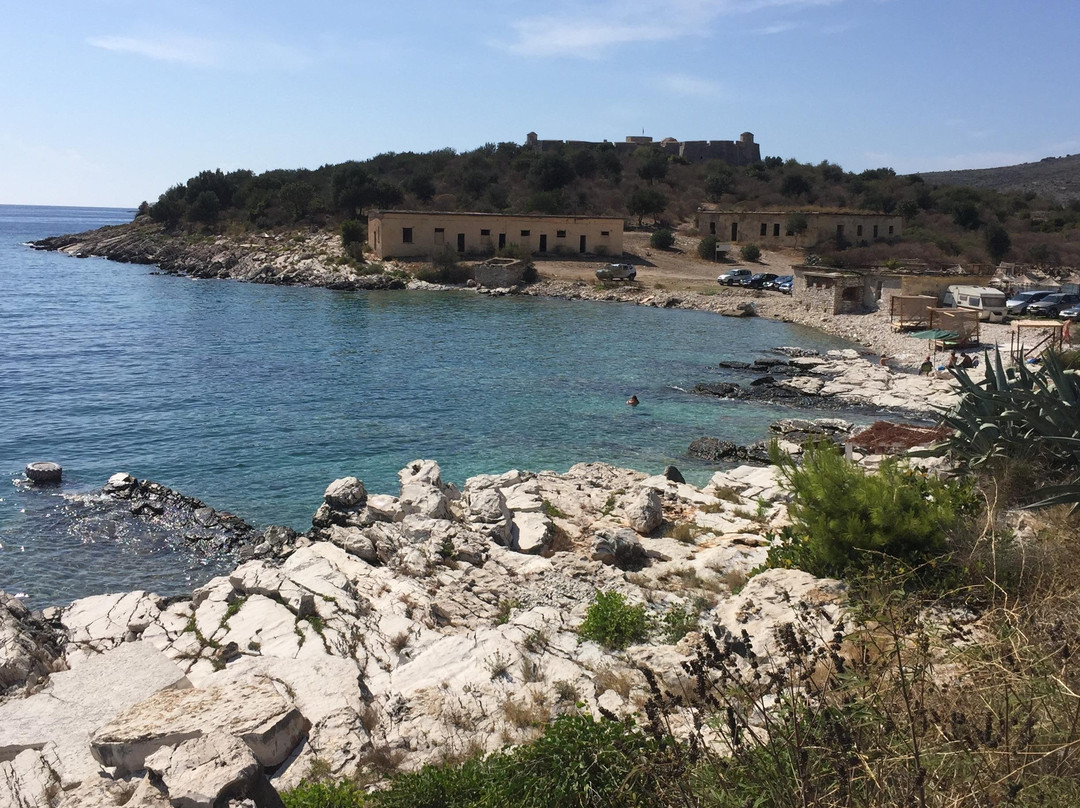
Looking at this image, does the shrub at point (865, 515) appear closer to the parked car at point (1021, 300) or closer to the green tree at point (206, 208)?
the parked car at point (1021, 300)

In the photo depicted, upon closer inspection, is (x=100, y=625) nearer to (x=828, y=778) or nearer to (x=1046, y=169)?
(x=828, y=778)

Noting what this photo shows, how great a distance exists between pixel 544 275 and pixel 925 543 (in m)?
47.1

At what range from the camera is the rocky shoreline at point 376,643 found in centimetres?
562

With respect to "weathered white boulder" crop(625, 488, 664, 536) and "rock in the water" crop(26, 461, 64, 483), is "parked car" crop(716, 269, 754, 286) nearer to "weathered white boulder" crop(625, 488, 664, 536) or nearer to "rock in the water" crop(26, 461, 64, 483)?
"weathered white boulder" crop(625, 488, 664, 536)

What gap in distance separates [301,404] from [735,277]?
32.3 m

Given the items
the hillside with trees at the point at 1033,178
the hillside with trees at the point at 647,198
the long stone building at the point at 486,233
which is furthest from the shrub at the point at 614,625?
the hillside with trees at the point at 1033,178

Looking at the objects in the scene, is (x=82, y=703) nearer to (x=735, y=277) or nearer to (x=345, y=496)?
(x=345, y=496)

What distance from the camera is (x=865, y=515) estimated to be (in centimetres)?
735

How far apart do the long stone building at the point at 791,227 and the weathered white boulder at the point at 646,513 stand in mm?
51147

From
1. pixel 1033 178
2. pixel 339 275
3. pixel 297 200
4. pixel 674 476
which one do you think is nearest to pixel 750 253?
pixel 339 275

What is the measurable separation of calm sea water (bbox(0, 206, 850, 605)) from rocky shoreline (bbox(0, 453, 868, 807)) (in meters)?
2.97

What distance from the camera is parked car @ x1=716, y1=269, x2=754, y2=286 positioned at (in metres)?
48.6

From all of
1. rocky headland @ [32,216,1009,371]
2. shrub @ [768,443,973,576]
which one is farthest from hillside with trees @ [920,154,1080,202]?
shrub @ [768,443,973,576]

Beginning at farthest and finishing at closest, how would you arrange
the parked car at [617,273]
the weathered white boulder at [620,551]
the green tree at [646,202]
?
→ the green tree at [646,202] < the parked car at [617,273] < the weathered white boulder at [620,551]
